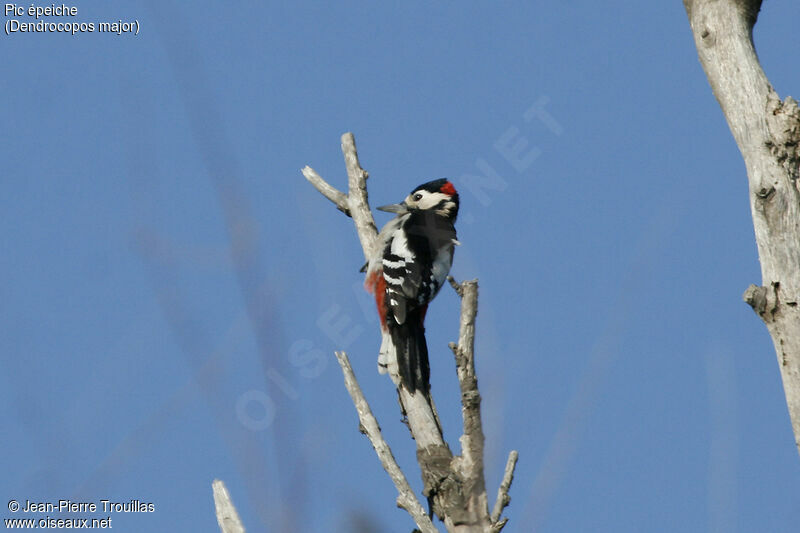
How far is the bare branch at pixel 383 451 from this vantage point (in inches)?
132

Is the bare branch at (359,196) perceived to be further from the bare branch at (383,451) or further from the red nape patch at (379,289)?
the bare branch at (383,451)

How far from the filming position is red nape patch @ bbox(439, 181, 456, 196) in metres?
6.29

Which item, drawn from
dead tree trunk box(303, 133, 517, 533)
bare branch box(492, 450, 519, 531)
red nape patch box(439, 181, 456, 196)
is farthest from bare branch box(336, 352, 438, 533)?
red nape patch box(439, 181, 456, 196)

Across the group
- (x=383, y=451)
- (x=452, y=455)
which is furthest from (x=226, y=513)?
(x=452, y=455)

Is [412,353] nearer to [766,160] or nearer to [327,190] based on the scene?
[327,190]

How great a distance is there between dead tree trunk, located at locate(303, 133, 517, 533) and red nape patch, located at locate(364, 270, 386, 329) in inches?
29.3

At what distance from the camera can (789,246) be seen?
310cm

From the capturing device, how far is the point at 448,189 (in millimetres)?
6312

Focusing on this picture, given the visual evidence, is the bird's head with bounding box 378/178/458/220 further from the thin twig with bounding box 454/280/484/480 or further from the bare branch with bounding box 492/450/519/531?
the bare branch with bounding box 492/450/519/531

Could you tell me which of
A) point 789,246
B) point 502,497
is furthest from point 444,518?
point 789,246

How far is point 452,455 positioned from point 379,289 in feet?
4.63

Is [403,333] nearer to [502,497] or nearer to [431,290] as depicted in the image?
→ [431,290]

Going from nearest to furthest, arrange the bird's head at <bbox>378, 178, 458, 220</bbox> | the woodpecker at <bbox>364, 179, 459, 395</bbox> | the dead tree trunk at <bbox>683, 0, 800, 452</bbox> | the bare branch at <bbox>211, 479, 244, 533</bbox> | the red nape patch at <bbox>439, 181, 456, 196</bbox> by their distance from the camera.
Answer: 1. the bare branch at <bbox>211, 479, 244, 533</bbox>
2. the dead tree trunk at <bbox>683, 0, 800, 452</bbox>
3. the woodpecker at <bbox>364, 179, 459, 395</bbox>
4. the bird's head at <bbox>378, 178, 458, 220</bbox>
5. the red nape patch at <bbox>439, 181, 456, 196</bbox>

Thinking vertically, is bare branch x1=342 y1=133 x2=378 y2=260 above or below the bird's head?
below
